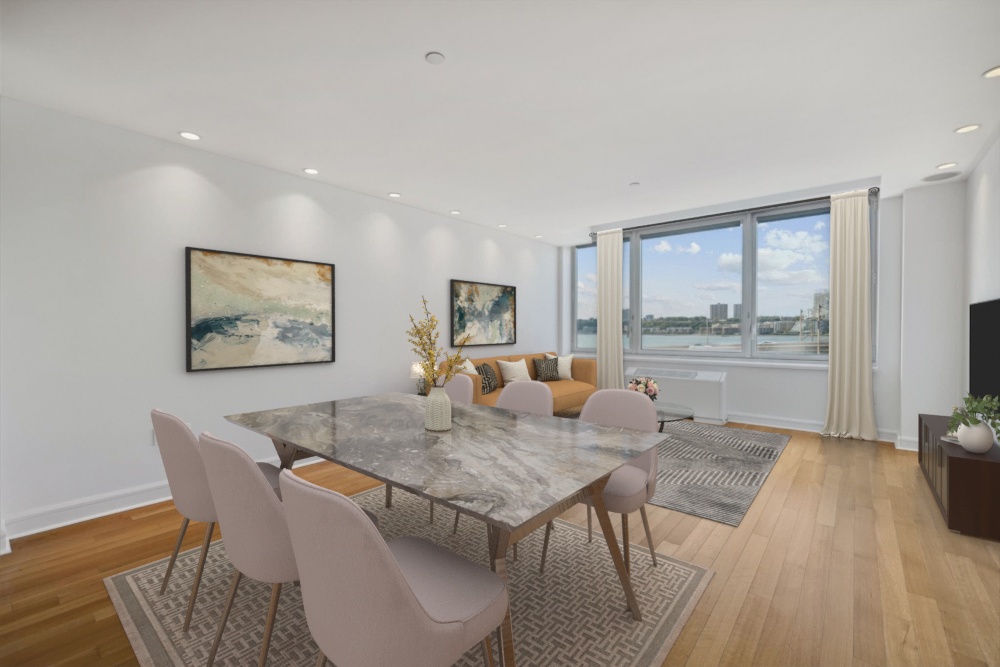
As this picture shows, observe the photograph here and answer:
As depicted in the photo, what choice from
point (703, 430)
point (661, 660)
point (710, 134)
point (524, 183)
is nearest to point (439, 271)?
point (524, 183)

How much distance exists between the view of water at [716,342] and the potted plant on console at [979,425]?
2.46 m

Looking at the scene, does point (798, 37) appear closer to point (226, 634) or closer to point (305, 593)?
point (305, 593)

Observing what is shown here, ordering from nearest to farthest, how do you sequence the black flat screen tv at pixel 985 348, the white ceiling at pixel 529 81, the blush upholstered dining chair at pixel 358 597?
the blush upholstered dining chair at pixel 358 597 → the white ceiling at pixel 529 81 → the black flat screen tv at pixel 985 348

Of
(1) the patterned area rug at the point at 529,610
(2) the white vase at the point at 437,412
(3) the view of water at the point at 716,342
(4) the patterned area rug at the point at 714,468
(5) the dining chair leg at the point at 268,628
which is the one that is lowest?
(1) the patterned area rug at the point at 529,610

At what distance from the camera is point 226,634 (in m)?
1.76

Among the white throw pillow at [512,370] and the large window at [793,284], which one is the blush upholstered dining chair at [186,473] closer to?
the white throw pillow at [512,370]

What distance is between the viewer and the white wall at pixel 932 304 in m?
4.05

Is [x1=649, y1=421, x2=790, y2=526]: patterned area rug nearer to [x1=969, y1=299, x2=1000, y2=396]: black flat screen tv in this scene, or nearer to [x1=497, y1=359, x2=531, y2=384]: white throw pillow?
[x1=969, y1=299, x2=1000, y2=396]: black flat screen tv

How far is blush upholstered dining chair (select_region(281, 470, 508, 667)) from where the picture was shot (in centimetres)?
98

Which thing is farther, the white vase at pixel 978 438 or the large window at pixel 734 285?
the large window at pixel 734 285

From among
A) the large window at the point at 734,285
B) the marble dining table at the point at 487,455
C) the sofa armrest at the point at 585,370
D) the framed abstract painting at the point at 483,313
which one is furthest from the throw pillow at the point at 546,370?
the marble dining table at the point at 487,455

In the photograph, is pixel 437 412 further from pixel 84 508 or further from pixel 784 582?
pixel 84 508

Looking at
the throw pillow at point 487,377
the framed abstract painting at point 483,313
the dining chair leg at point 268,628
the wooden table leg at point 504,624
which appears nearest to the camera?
the wooden table leg at point 504,624

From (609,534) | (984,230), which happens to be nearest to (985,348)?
(984,230)
